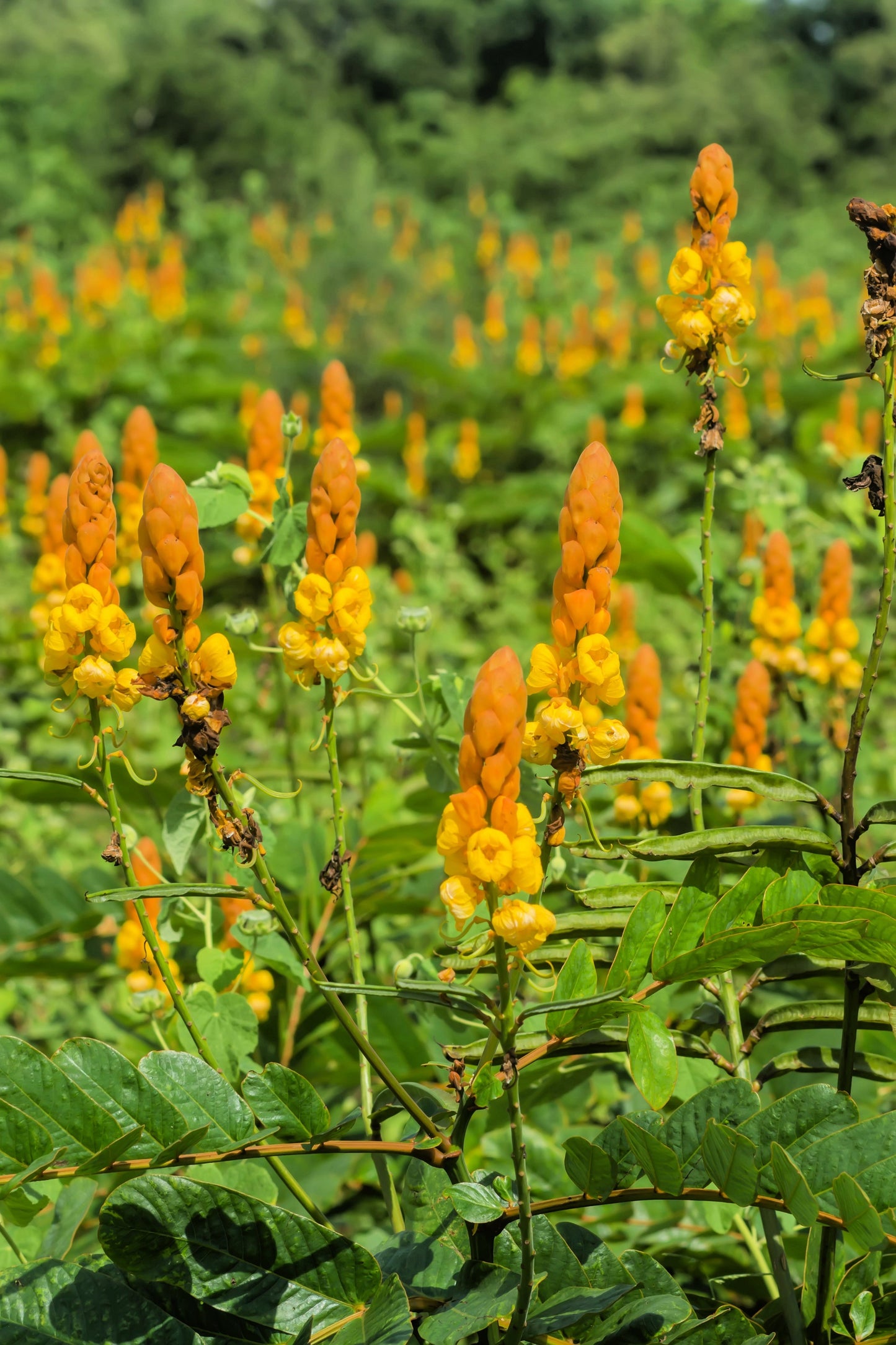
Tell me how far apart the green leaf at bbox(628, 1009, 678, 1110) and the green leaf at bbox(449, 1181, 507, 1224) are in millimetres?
128

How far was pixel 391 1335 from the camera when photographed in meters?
0.71

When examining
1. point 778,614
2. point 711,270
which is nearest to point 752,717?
point 778,614

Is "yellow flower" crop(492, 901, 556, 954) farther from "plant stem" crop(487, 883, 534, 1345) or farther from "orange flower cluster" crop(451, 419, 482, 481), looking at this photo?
"orange flower cluster" crop(451, 419, 482, 481)

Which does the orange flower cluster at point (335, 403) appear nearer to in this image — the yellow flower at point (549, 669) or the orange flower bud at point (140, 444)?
the orange flower bud at point (140, 444)

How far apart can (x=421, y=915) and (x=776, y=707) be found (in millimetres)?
697

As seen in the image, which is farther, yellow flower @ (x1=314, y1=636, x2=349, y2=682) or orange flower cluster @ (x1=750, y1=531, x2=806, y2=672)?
orange flower cluster @ (x1=750, y1=531, x2=806, y2=672)

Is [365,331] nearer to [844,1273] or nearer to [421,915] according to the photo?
[421,915]

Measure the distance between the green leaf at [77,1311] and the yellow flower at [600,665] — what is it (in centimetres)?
53

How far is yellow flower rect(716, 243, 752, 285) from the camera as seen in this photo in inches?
40.6

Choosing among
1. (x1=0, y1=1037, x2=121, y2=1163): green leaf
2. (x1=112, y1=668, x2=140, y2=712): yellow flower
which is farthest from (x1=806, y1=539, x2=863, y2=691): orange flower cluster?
(x1=0, y1=1037, x2=121, y2=1163): green leaf

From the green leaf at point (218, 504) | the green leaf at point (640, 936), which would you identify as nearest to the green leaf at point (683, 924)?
the green leaf at point (640, 936)

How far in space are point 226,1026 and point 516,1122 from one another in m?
0.58

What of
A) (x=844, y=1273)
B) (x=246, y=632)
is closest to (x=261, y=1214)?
(x=844, y=1273)

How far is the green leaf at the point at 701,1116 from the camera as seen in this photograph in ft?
2.78
